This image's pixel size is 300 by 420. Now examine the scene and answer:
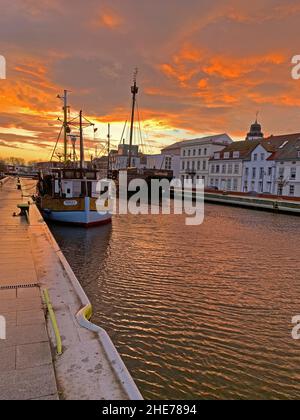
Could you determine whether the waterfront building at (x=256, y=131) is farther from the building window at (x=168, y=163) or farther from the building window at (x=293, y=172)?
the building window at (x=293, y=172)

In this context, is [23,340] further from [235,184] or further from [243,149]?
[243,149]

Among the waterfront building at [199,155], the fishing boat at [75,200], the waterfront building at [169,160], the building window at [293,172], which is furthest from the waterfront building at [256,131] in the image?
the fishing boat at [75,200]

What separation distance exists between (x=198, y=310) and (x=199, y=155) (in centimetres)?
6621

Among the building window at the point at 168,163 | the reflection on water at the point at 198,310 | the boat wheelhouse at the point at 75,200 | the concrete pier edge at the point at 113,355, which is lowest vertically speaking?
the reflection on water at the point at 198,310

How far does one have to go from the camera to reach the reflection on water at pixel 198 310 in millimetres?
5570

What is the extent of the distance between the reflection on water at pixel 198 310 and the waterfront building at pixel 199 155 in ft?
177

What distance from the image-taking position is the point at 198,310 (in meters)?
8.38

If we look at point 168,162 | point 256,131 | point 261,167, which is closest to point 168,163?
point 168,162

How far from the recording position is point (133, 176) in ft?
171

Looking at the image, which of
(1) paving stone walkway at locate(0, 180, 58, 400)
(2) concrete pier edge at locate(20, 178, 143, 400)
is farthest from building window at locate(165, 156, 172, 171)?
(2) concrete pier edge at locate(20, 178, 143, 400)

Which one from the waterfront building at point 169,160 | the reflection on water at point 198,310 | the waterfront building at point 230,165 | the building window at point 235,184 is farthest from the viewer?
the waterfront building at point 169,160
